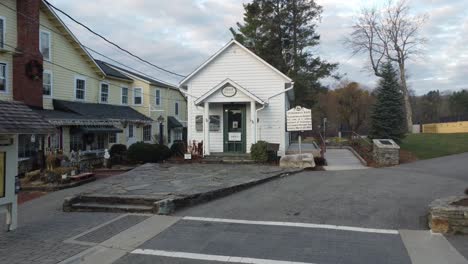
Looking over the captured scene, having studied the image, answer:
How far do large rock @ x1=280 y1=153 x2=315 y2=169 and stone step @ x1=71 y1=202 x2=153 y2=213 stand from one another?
895 centimetres

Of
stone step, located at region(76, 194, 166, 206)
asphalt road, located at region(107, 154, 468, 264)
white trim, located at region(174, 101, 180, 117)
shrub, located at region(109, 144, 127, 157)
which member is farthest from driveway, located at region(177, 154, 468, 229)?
white trim, located at region(174, 101, 180, 117)

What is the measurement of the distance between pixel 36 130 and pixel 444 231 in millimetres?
8039

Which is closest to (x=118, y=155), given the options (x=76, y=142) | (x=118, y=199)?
(x=76, y=142)

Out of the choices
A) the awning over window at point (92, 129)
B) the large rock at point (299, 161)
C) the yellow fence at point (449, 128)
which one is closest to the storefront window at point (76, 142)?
the awning over window at point (92, 129)

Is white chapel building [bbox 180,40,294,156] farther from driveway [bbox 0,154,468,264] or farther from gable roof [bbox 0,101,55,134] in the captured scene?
gable roof [bbox 0,101,55,134]

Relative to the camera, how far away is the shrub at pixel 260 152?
18.8 meters

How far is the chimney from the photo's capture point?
853 inches

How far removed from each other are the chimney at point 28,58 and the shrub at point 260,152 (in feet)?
40.8

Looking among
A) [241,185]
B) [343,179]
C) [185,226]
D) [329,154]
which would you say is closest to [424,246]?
[185,226]

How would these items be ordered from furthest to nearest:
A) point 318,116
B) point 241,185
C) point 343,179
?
point 318,116 < point 343,179 < point 241,185

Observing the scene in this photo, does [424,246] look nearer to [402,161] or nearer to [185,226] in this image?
[185,226]

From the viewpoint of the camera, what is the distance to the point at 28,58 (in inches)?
868

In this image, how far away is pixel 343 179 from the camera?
1396cm

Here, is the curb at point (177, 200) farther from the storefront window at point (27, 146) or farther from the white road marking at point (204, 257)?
the storefront window at point (27, 146)
